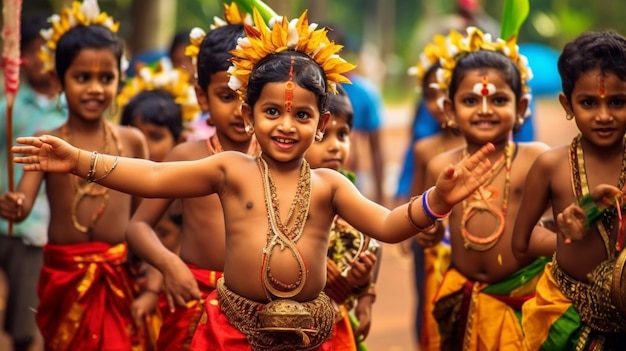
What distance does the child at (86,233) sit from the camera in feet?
21.8

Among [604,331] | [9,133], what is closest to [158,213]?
[9,133]

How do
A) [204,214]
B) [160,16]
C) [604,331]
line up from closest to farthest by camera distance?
[604,331] < [204,214] < [160,16]

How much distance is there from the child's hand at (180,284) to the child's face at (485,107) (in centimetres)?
182

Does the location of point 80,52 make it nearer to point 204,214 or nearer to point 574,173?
point 204,214

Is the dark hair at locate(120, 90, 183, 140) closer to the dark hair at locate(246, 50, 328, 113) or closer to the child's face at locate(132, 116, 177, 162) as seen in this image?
the child's face at locate(132, 116, 177, 162)

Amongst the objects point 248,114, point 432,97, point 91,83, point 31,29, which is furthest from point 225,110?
point 31,29

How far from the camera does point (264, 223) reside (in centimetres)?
498

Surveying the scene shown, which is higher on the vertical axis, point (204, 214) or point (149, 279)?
point (204, 214)

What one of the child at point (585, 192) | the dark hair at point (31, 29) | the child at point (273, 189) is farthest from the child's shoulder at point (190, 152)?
the dark hair at point (31, 29)

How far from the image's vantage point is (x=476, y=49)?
685 cm

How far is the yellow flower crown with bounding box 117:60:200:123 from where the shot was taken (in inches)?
313

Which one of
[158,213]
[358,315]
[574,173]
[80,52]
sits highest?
[80,52]

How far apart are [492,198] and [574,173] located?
2.85 ft

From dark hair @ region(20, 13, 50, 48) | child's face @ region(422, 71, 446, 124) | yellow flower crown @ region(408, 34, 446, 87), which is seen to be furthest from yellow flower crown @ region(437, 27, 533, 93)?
dark hair @ region(20, 13, 50, 48)
